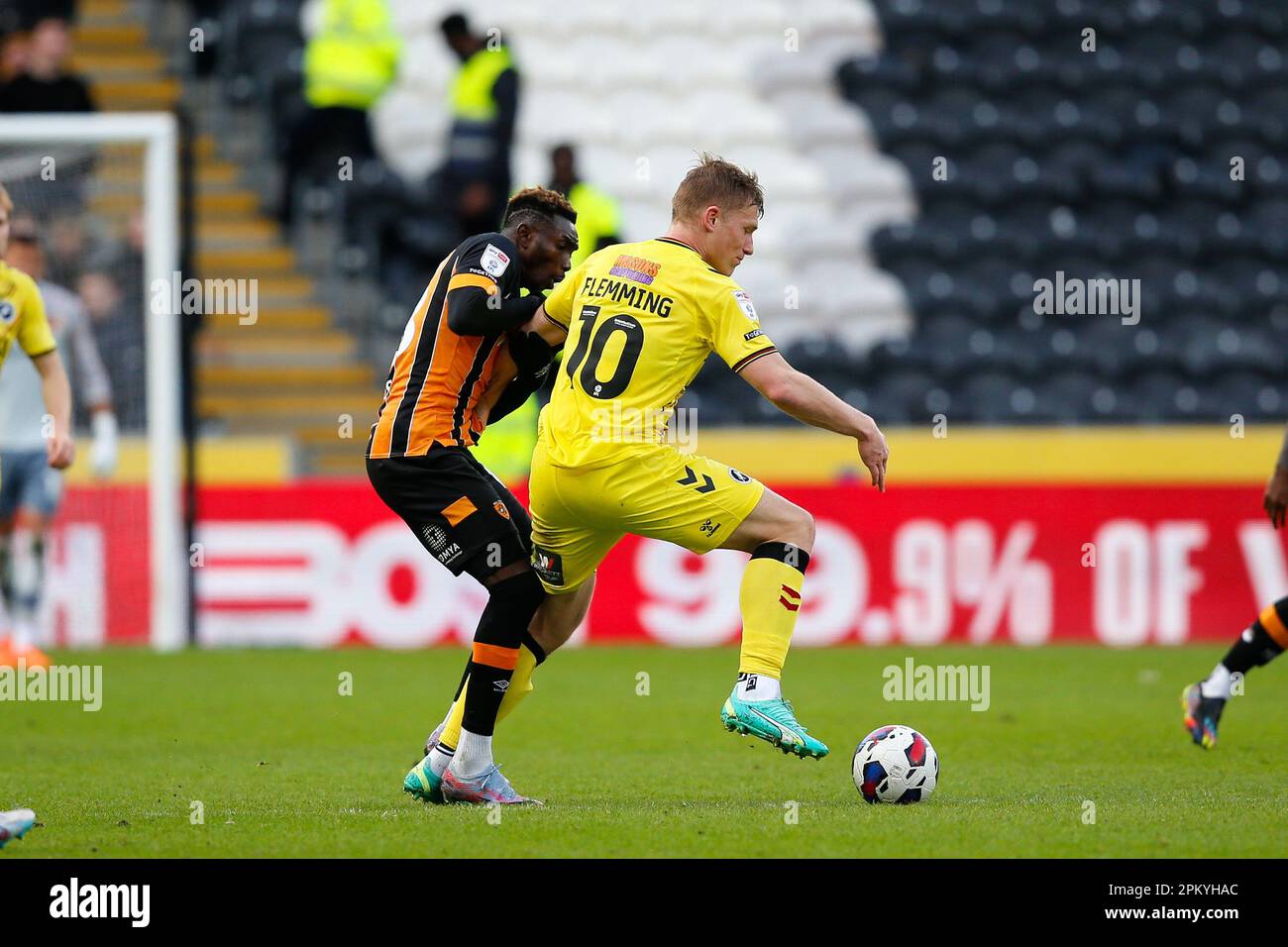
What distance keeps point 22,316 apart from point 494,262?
243 centimetres

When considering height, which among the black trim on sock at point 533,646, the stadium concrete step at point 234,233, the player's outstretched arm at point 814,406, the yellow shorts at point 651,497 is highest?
the stadium concrete step at point 234,233

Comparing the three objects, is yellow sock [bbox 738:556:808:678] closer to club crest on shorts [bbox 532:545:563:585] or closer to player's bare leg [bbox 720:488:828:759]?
player's bare leg [bbox 720:488:828:759]

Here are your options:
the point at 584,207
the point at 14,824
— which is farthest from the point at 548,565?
the point at 584,207

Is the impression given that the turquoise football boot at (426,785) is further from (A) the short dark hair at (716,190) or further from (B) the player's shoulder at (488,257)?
(A) the short dark hair at (716,190)

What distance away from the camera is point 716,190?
5977mm

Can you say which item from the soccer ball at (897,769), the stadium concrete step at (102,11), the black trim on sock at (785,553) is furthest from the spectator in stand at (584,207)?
the stadium concrete step at (102,11)

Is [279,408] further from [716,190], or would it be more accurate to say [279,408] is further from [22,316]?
[716,190]

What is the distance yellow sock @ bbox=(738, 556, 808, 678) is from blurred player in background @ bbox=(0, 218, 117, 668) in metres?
6.06

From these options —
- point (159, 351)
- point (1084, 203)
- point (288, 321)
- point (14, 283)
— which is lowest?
point (14, 283)

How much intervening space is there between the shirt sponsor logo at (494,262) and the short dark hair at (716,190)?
1.95 feet

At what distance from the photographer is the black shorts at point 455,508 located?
6.05 m

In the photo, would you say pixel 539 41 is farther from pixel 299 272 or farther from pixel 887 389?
pixel 887 389

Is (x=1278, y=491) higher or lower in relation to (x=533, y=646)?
higher
